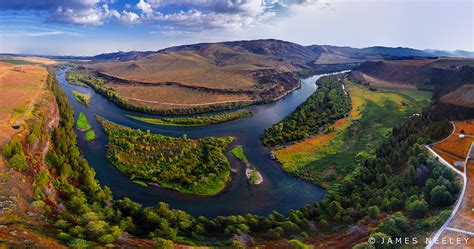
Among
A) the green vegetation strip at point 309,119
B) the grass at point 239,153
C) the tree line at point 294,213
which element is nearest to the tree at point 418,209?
the tree line at point 294,213

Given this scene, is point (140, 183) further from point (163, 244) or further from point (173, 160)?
point (163, 244)

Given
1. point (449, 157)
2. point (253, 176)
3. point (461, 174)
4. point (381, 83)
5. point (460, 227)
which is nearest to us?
point (460, 227)

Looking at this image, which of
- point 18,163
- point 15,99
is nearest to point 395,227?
point 18,163

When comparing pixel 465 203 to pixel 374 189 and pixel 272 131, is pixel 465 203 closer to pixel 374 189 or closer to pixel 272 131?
pixel 374 189

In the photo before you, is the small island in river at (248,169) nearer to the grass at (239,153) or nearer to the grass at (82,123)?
the grass at (239,153)

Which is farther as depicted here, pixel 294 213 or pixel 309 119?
pixel 309 119

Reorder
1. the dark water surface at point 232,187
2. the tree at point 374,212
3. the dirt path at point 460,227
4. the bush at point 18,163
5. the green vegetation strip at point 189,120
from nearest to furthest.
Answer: the dirt path at point 460,227
the tree at point 374,212
the bush at point 18,163
the dark water surface at point 232,187
the green vegetation strip at point 189,120
